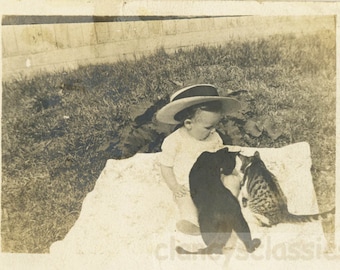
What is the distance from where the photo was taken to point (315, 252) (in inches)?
92.6

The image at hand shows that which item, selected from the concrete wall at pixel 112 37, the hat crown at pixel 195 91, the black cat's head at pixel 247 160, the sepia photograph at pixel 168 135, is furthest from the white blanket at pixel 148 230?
the concrete wall at pixel 112 37

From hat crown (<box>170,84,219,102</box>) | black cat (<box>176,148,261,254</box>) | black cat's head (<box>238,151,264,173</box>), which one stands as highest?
hat crown (<box>170,84,219,102</box>)

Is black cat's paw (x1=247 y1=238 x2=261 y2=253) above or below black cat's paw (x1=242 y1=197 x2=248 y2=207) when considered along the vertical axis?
below

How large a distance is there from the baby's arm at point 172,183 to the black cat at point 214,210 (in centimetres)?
4

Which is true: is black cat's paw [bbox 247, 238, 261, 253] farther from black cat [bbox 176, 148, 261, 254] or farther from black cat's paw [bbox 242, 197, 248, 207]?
black cat's paw [bbox 242, 197, 248, 207]

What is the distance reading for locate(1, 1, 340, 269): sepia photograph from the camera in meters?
2.35

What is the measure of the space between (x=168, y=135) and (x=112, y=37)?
1.73 ft

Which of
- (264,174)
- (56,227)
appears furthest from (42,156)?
(264,174)

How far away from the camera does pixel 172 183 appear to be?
2.35m

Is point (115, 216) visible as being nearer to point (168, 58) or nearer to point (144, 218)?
point (144, 218)

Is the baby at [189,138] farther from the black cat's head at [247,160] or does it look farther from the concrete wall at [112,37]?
the concrete wall at [112,37]

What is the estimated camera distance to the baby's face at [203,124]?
2383 mm

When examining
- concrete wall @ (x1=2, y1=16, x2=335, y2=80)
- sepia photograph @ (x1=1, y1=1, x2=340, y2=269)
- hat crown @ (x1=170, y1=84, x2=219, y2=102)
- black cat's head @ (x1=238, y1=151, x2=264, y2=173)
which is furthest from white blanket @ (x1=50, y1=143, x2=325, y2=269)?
concrete wall @ (x1=2, y1=16, x2=335, y2=80)

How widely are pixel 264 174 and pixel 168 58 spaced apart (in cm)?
70
